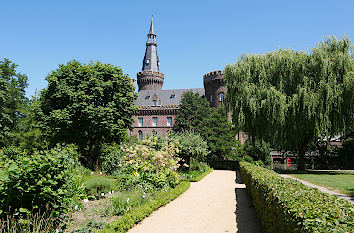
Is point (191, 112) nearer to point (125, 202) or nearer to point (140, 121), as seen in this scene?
point (140, 121)

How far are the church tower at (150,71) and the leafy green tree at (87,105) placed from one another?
99.0 ft

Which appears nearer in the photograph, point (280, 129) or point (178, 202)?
point (178, 202)

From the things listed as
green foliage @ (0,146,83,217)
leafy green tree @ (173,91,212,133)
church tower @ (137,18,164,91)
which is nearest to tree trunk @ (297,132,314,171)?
leafy green tree @ (173,91,212,133)

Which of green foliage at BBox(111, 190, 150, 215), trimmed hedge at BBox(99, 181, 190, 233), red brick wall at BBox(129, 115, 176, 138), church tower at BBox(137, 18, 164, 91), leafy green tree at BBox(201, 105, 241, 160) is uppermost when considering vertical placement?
church tower at BBox(137, 18, 164, 91)

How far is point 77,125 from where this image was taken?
22094mm

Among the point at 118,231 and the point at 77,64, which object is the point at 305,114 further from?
the point at 77,64

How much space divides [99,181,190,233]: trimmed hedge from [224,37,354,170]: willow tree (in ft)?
38.9

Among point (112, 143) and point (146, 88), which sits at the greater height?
point (146, 88)

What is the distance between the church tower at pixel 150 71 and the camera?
5434 cm

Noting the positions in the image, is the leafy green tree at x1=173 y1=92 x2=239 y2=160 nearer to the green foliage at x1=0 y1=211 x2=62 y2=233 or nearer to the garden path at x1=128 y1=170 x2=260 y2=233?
the garden path at x1=128 y1=170 x2=260 y2=233

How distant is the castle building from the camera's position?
44.2m

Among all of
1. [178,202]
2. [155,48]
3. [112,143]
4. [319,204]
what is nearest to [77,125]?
[112,143]

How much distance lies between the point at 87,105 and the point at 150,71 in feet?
112

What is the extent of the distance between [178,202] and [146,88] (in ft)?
150
